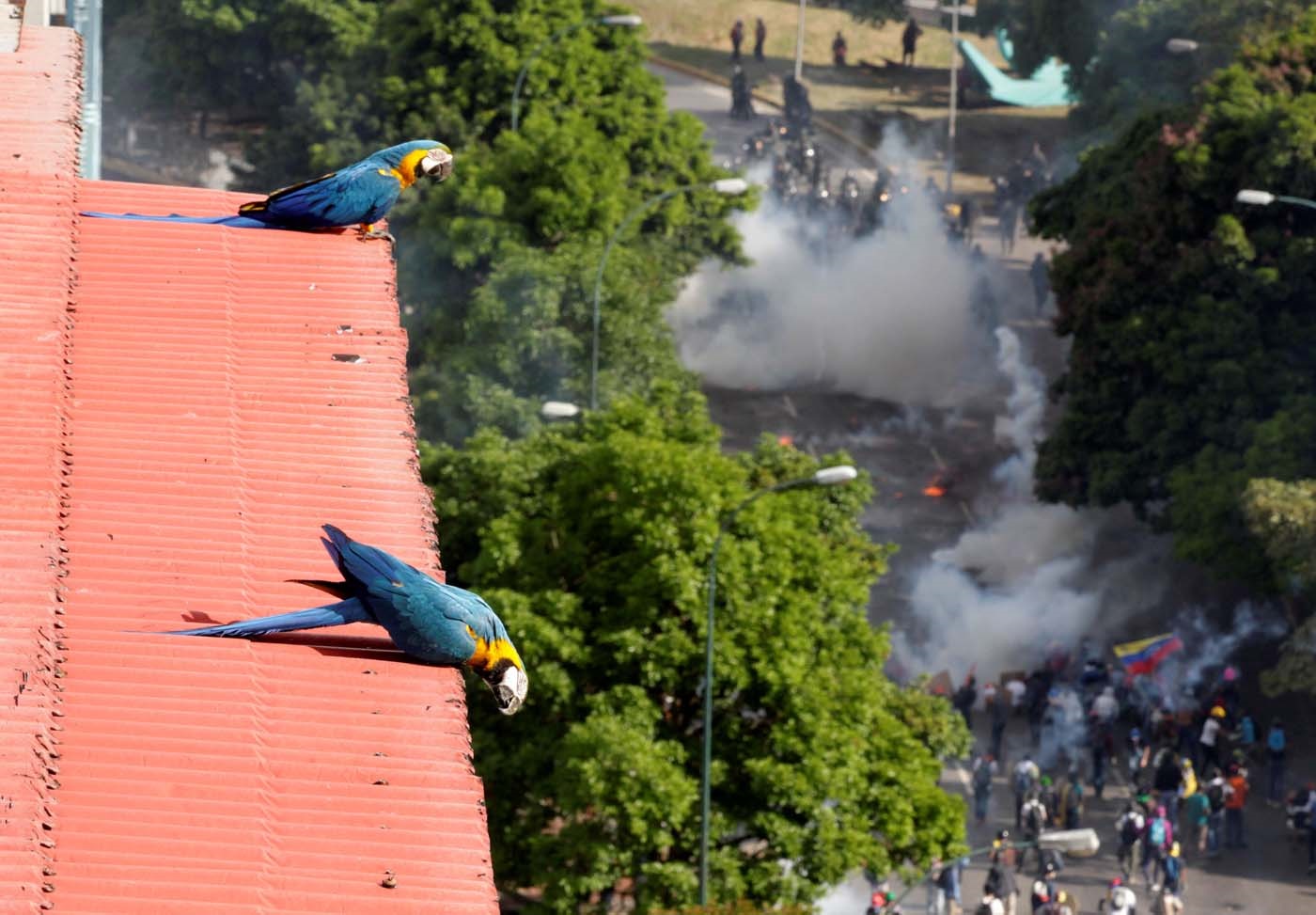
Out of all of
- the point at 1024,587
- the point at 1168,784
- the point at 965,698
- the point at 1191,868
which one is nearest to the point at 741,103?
the point at 1024,587

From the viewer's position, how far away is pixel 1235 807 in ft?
133

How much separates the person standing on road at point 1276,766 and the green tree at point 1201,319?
3561mm

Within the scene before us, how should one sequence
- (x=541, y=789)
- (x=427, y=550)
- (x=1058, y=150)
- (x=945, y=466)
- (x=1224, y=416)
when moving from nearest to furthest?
(x=427, y=550), (x=541, y=789), (x=1224, y=416), (x=945, y=466), (x=1058, y=150)

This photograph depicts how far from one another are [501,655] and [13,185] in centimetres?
Result: 476

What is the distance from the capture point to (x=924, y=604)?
50.7 metres

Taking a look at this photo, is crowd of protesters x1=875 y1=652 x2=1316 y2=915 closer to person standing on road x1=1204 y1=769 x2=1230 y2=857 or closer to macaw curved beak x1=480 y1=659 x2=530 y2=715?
person standing on road x1=1204 y1=769 x2=1230 y2=857

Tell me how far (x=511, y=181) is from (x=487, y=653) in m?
34.5

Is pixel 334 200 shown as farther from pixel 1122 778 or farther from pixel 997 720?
pixel 1122 778

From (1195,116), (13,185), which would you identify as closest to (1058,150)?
(1195,116)

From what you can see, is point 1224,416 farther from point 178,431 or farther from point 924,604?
point 178,431

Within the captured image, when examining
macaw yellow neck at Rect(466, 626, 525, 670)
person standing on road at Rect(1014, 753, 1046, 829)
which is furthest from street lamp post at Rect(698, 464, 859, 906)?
macaw yellow neck at Rect(466, 626, 525, 670)

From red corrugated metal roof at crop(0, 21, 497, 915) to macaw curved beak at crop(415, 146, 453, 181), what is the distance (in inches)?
41.8

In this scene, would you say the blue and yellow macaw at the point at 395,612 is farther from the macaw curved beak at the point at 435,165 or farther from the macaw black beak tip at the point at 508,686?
the macaw curved beak at the point at 435,165

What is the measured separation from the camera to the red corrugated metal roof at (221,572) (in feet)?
40.2
